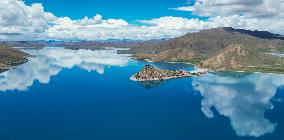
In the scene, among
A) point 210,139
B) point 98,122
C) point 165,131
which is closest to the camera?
point 210,139

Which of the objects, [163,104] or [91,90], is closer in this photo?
[163,104]

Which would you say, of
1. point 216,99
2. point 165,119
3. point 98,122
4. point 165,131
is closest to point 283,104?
point 216,99

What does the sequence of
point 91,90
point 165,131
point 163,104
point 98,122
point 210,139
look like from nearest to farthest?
point 210,139 → point 165,131 → point 98,122 → point 163,104 → point 91,90

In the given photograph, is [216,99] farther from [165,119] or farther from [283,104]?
[165,119]

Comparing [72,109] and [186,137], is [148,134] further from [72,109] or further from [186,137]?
[72,109]

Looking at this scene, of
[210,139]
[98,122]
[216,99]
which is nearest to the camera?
[210,139]

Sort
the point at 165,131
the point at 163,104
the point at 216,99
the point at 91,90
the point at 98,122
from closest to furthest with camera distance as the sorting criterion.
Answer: the point at 165,131
the point at 98,122
the point at 163,104
the point at 216,99
the point at 91,90

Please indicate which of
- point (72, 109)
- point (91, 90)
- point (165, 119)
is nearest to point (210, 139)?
point (165, 119)

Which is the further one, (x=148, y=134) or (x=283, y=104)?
(x=283, y=104)
